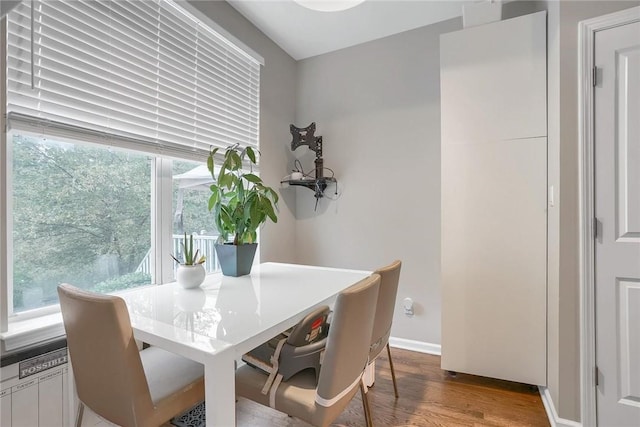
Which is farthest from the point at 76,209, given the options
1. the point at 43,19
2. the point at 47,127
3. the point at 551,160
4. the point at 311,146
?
the point at 551,160

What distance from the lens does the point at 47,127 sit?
4.30 feet

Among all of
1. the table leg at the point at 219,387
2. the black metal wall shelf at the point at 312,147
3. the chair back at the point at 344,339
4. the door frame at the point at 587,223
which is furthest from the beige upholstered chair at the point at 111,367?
the black metal wall shelf at the point at 312,147

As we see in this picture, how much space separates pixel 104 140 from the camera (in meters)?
1.51

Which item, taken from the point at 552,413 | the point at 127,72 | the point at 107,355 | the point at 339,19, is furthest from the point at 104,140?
the point at 552,413

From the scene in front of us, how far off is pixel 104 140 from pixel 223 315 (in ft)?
3.50

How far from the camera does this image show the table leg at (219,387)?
2.93 feet

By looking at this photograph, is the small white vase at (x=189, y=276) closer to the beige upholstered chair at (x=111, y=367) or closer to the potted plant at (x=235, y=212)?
the potted plant at (x=235, y=212)

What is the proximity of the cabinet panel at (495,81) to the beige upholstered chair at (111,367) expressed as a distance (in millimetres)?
2066

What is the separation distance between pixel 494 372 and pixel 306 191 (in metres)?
2.05

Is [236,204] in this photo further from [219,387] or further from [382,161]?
[382,161]

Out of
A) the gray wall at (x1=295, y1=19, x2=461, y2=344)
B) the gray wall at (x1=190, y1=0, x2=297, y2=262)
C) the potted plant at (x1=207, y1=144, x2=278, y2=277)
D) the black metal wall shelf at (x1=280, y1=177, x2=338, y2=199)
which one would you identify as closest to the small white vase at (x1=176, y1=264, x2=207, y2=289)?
the potted plant at (x1=207, y1=144, x2=278, y2=277)

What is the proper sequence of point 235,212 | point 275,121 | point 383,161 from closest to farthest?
1. point 235,212
2. point 383,161
3. point 275,121

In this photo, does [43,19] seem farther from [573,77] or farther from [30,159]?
[573,77]

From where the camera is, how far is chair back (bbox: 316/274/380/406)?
1.06 meters
